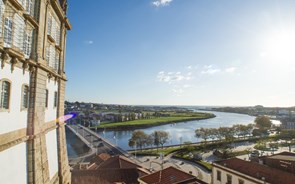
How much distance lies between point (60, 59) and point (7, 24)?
7.48m

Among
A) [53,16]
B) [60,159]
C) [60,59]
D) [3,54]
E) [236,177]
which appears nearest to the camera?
[3,54]

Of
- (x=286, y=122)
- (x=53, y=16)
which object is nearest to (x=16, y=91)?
(x=53, y=16)

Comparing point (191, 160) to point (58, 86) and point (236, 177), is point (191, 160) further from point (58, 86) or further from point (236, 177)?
point (58, 86)

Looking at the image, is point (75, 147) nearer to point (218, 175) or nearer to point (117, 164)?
point (117, 164)

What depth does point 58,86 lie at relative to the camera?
13883 millimetres

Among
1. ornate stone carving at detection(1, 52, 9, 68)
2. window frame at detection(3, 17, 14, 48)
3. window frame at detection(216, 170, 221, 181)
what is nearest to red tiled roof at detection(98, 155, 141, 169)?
window frame at detection(216, 170, 221, 181)

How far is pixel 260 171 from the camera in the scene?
1969 centimetres

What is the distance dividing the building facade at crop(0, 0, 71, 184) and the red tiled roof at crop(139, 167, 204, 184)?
8.69m

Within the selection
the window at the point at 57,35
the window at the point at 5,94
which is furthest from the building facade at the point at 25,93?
the window at the point at 57,35

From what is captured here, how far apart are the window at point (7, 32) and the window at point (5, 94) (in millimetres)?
1198

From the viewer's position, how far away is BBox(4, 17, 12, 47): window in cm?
705

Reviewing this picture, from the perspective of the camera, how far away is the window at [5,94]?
6.98 meters

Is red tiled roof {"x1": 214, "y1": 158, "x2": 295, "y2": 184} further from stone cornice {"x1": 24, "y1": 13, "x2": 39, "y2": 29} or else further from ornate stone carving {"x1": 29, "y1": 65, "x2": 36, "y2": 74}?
stone cornice {"x1": 24, "y1": 13, "x2": 39, "y2": 29}

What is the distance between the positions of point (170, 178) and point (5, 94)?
14769 mm
